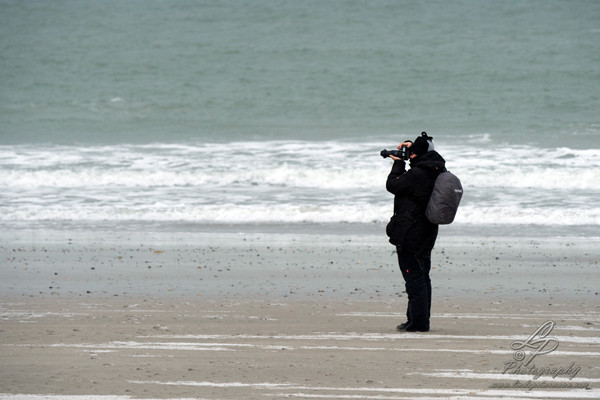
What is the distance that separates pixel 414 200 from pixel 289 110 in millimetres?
23376

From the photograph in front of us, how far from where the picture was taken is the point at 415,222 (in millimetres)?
5805

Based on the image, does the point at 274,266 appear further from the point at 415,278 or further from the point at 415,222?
the point at 415,222

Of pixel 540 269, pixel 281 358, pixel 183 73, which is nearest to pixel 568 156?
pixel 540 269

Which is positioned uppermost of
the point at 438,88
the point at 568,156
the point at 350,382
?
the point at 438,88

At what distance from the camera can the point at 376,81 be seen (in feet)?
104

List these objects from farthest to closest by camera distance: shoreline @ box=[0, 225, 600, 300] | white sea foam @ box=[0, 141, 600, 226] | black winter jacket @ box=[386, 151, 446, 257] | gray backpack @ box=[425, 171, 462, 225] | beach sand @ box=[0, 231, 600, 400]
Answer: white sea foam @ box=[0, 141, 600, 226], shoreline @ box=[0, 225, 600, 300], black winter jacket @ box=[386, 151, 446, 257], gray backpack @ box=[425, 171, 462, 225], beach sand @ box=[0, 231, 600, 400]

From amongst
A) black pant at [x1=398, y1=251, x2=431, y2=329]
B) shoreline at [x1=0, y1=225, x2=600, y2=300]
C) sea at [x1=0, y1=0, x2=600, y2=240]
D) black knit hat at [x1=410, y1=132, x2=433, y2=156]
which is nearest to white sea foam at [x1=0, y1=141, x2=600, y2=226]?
sea at [x1=0, y1=0, x2=600, y2=240]

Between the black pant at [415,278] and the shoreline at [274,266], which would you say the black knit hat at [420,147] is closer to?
the black pant at [415,278]

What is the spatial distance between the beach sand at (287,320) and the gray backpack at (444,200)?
0.86 m

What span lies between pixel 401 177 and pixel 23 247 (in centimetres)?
630

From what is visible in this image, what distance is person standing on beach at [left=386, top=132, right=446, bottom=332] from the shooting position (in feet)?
18.8

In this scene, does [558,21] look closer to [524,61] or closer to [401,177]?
[524,61]

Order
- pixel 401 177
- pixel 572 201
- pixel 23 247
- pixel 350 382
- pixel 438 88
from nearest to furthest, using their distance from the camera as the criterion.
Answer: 1. pixel 350 382
2. pixel 401 177
3. pixel 23 247
4. pixel 572 201
5. pixel 438 88

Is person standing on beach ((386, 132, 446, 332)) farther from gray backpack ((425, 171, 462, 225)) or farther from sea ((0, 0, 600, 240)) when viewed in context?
sea ((0, 0, 600, 240))
